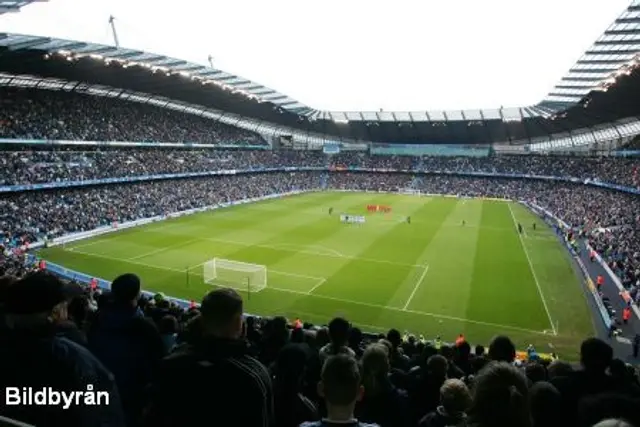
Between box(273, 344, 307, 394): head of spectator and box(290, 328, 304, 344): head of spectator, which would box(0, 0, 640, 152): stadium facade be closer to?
box(290, 328, 304, 344): head of spectator

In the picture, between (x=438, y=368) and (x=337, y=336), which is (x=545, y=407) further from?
(x=337, y=336)

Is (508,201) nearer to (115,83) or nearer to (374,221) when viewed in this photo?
(374,221)

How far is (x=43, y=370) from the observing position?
2980 millimetres

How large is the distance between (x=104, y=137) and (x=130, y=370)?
57.8 meters

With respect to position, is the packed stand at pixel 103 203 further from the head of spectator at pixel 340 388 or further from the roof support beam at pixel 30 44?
the head of spectator at pixel 340 388

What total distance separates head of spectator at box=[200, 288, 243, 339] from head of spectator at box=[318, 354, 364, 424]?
2.28 feet

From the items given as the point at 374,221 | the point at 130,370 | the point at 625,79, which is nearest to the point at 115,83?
the point at 374,221

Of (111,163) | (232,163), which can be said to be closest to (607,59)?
(111,163)

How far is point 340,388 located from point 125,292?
3.10 metres

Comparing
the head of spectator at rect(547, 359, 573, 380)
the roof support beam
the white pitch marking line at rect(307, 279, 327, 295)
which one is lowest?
the white pitch marking line at rect(307, 279, 327, 295)

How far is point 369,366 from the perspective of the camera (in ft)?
16.4

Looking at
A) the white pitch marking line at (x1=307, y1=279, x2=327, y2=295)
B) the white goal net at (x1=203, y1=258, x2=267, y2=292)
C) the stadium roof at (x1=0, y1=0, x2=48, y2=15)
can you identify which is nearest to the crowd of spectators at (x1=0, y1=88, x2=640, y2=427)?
the white pitch marking line at (x1=307, y1=279, x2=327, y2=295)

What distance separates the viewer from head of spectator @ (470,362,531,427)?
2.80 meters

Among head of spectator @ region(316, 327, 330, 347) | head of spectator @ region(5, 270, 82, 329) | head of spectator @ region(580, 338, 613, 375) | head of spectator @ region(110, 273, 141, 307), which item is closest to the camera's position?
head of spectator @ region(5, 270, 82, 329)
